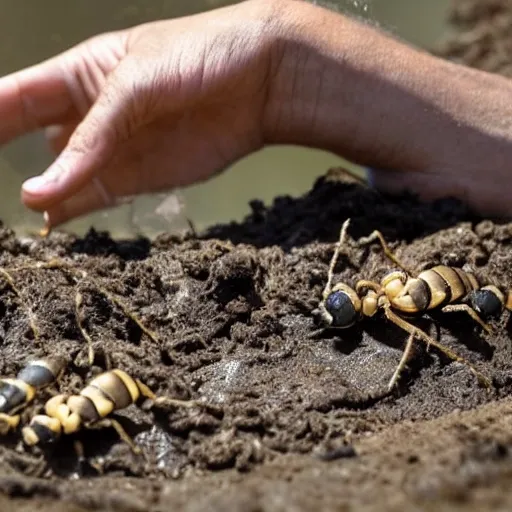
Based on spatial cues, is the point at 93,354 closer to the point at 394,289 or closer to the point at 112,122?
the point at 394,289

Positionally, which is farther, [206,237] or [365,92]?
[365,92]

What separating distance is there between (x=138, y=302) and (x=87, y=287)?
0.10m

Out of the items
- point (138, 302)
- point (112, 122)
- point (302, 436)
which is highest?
point (112, 122)

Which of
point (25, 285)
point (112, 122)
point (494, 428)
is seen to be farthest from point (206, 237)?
point (494, 428)

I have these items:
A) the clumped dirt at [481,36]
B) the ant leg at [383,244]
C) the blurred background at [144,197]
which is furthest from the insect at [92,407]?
the clumped dirt at [481,36]

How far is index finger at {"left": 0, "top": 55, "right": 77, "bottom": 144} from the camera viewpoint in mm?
2131

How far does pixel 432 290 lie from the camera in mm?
1389

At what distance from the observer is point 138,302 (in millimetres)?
1413

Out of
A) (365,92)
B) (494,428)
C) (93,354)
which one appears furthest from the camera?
(365,92)

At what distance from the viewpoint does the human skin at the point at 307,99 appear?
1842 mm

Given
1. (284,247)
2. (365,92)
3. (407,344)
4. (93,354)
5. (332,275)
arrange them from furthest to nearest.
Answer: (365,92) < (284,247) < (332,275) < (407,344) < (93,354)

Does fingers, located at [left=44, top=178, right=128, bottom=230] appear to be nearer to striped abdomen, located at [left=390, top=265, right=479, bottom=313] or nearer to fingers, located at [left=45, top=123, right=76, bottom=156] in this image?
fingers, located at [left=45, top=123, right=76, bottom=156]

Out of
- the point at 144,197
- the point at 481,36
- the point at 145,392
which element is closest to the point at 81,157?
the point at 144,197

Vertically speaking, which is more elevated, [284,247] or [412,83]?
[412,83]
